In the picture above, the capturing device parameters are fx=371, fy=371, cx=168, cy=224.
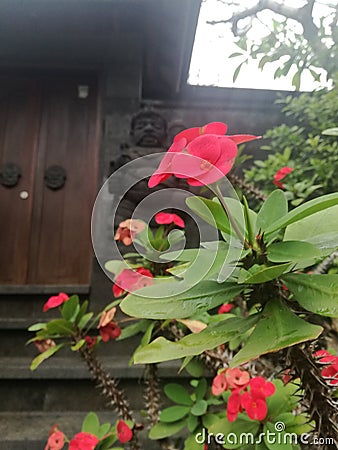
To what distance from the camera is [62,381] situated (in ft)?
5.53

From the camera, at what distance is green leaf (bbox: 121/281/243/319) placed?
0.49 m

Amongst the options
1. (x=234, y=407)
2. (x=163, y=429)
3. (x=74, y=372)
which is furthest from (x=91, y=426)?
(x=74, y=372)

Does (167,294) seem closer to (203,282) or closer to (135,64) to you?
(203,282)

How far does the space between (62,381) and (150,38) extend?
3.12 m

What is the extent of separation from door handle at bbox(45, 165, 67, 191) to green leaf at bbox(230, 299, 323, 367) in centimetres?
325

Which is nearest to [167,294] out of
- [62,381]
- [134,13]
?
[62,381]

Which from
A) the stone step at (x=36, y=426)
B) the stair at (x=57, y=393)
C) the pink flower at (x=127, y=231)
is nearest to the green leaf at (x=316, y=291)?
the pink flower at (x=127, y=231)

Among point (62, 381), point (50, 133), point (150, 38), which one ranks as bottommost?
point (62, 381)

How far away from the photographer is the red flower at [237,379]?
34.5 inches

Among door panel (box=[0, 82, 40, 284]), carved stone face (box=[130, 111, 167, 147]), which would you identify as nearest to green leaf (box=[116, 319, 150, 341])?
carved stone face (box=[130, 111, 167, 147])

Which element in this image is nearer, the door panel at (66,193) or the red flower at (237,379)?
the red flower at (237,379)

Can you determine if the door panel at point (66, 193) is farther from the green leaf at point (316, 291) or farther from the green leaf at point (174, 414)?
the green leaf at point (316, 291)

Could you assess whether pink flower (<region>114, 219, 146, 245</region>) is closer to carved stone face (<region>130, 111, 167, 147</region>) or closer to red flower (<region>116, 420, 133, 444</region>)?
red flower (<region>116, 420, 133, 444</region>)

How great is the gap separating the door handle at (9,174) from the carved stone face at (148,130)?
123 centimetres
